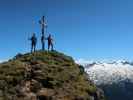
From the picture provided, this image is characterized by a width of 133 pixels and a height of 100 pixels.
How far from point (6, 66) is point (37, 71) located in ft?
18.6

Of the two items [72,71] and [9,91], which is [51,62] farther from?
[9,91]

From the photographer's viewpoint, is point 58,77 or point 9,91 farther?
point 58,77

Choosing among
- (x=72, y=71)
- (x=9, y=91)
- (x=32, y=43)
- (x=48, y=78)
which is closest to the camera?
(x=9, y=91)

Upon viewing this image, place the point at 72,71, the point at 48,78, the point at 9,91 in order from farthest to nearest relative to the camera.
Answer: the point at 72,71
the point at 48,78
the point at 9,91

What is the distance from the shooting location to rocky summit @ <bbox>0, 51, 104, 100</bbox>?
169ft

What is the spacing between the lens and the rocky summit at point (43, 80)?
51625 mm

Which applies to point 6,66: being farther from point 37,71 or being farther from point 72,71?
point 72,71

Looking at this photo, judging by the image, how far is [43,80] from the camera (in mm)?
54188

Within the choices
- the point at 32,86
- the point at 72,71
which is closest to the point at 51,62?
the point at 72,71

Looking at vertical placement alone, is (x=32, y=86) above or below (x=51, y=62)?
below

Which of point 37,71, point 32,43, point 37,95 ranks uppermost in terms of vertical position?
point 32,43

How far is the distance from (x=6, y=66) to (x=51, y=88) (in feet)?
29.4

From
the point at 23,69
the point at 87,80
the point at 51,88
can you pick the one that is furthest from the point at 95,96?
the point at 23,69

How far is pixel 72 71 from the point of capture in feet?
193
